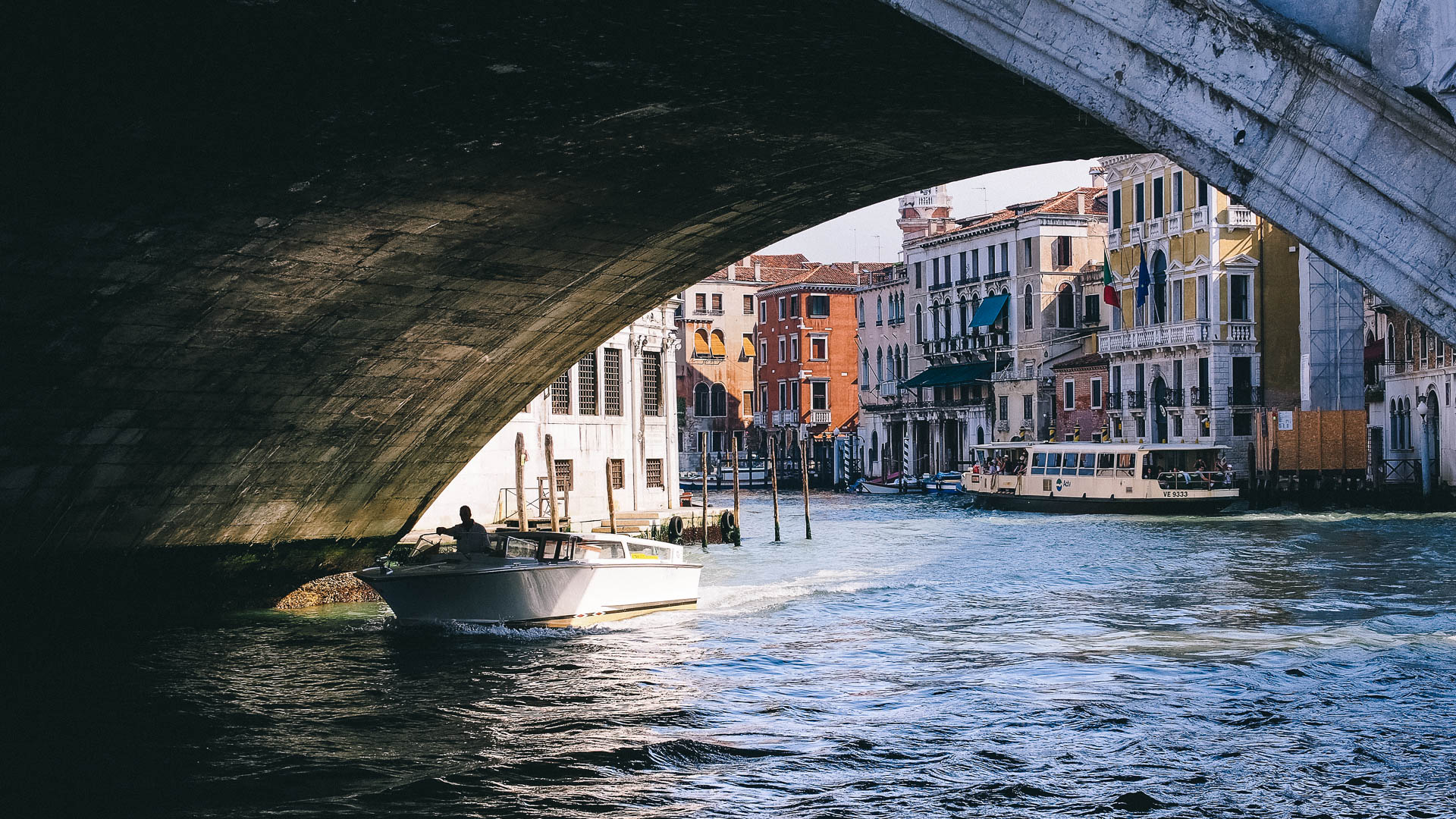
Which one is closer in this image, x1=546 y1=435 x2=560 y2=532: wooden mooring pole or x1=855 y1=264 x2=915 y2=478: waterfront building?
x1=546 y1=435 x2=560 y2=532: wooden mooring pole

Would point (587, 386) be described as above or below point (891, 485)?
above

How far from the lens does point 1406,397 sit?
148ft

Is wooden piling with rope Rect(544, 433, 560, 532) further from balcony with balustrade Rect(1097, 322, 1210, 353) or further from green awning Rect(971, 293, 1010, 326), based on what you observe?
green awning Rect(971, 293, 1010, 326)

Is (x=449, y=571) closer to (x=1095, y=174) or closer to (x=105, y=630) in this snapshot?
(x=105, y=630)

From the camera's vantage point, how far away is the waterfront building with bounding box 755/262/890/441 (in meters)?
84.4

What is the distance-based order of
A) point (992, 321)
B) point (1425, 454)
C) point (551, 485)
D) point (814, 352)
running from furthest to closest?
point (814, 352) < point (992, 321) < point (1425, 454) < point (551, 485)

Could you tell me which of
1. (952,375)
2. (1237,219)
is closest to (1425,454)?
(1237,219)

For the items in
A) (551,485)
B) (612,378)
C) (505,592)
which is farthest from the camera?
(612,378)

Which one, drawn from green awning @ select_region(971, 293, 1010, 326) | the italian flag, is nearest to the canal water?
the italian flag

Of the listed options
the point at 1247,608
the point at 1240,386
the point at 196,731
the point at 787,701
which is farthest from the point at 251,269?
the point at 1240,386

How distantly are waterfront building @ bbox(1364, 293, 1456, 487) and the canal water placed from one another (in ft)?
64.6

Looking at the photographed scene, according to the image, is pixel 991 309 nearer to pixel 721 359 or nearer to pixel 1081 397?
pixel 1081 397

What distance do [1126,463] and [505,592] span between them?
100 ft

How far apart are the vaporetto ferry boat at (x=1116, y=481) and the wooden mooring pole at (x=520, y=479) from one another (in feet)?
73.7
